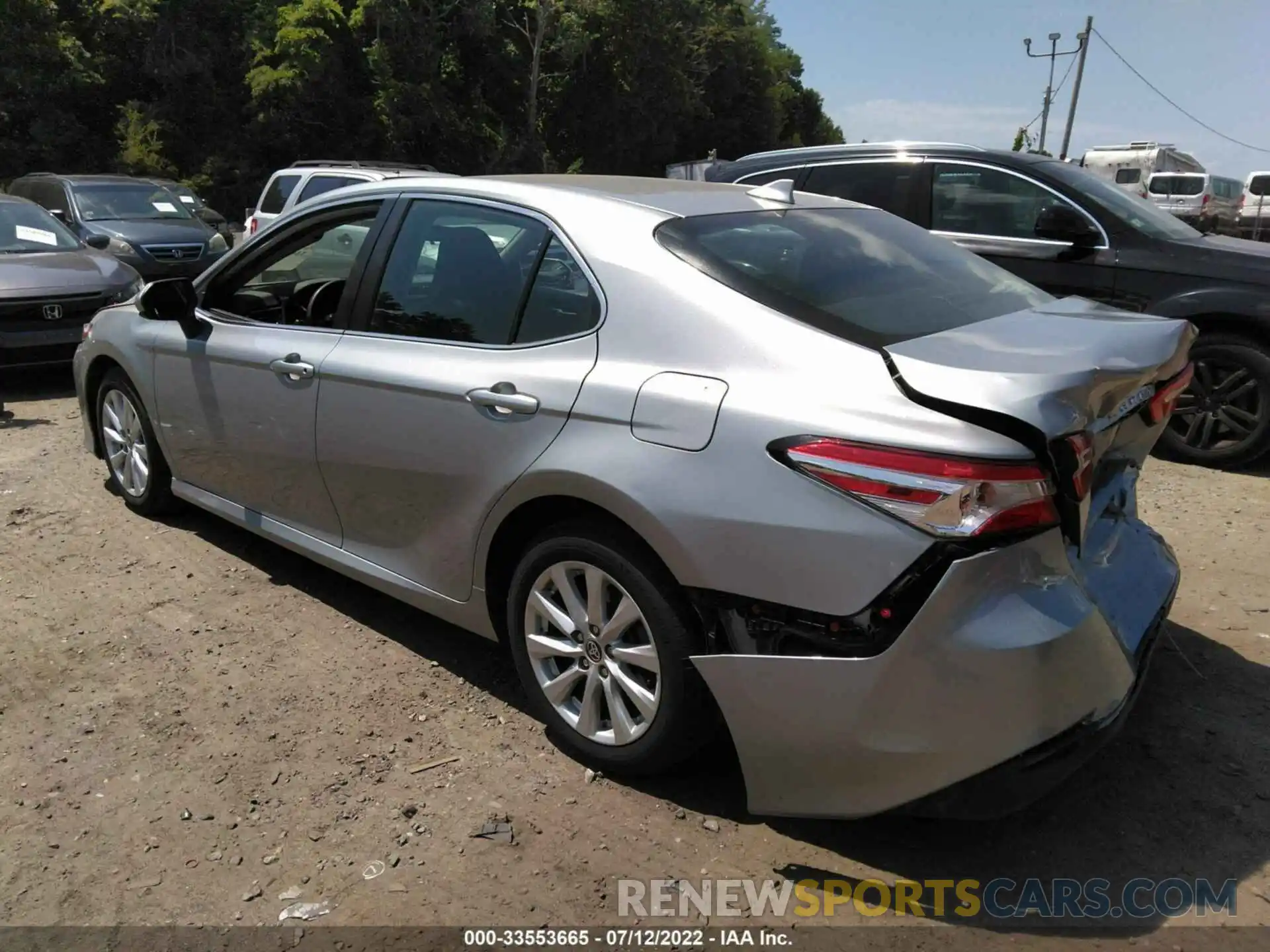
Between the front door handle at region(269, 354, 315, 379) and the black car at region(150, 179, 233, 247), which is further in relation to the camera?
the black car at region(150, 179, 233, 247)

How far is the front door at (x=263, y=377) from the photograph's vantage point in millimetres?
3775

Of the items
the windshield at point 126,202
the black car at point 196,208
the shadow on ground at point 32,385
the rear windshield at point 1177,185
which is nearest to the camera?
the shadow on ground at point 32,385

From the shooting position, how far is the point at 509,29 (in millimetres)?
33406

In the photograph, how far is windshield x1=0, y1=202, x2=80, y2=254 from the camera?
8758 mm

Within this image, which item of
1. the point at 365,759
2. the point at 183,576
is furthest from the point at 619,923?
the point at 183,576

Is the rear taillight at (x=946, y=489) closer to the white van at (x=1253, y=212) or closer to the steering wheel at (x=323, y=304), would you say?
the steering wheel at (x=323, y=304)

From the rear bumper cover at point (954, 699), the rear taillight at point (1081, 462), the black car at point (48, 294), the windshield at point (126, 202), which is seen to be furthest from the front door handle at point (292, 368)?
the windshield at point (126, 202)

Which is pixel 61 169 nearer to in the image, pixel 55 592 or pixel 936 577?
pixel 55 592

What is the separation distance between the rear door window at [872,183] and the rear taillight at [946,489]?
4.75m

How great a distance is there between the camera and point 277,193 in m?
12.0

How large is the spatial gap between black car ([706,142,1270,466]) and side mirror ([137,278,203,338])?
4.24 metres

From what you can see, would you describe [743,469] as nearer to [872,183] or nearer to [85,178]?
[872,183]

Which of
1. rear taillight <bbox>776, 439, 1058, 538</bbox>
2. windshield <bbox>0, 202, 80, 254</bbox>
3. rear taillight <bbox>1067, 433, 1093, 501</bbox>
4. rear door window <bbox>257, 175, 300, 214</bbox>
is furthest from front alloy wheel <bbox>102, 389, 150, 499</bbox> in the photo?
rear door window <bbox>257, 175, 300, 214</bbox>

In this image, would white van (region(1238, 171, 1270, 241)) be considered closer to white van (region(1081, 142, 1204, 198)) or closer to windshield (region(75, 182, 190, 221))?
white van (region(1081, 142, 1204, 198))
